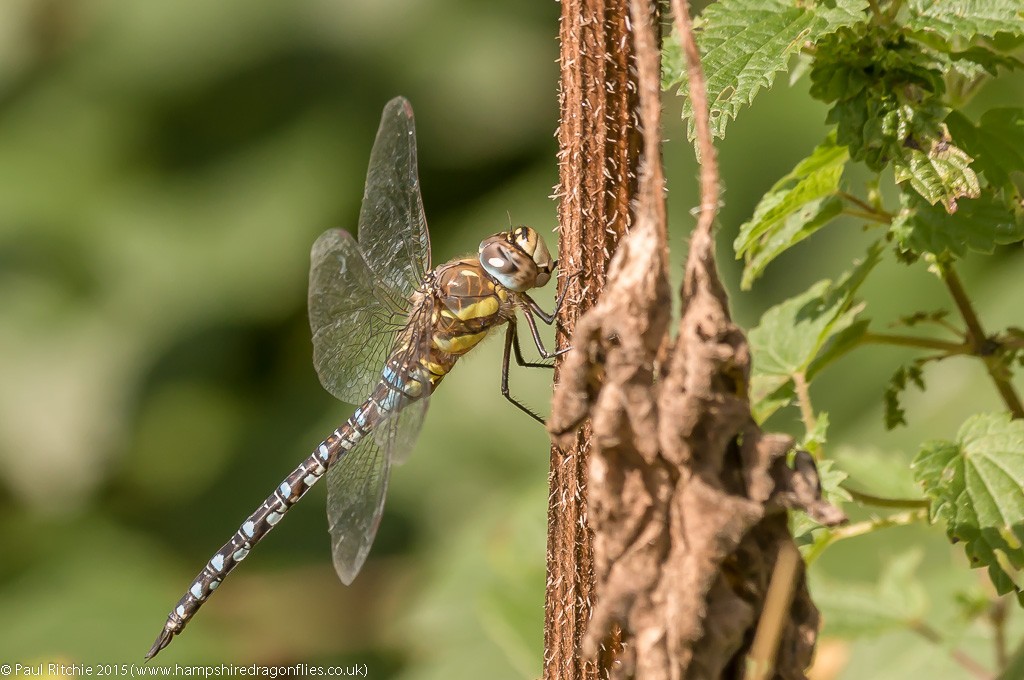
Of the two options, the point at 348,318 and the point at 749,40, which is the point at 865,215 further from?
the point at 348,318

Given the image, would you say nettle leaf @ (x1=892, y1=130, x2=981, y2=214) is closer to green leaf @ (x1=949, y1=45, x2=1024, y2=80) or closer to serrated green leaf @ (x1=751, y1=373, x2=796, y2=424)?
green leaf @ (x1=949, y1=45, x2=1024, y2=80)

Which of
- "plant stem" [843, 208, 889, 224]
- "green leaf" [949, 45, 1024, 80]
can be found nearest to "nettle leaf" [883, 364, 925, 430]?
"plant stem" [843, 208, 889, 224]

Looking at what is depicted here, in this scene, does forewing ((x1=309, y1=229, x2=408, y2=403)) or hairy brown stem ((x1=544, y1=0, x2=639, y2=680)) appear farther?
forewing ((x1=309, y1=229, x2=408, y2=403))

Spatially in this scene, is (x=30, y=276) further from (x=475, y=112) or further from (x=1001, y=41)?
(x=1001, y=41)

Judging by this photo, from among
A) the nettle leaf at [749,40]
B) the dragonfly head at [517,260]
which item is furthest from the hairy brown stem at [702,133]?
the dragonfly head at [517,260]

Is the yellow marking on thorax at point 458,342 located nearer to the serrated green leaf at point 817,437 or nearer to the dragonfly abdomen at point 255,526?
the dragonfly abdomen at point 255,526

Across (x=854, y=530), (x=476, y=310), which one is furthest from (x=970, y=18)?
(x=476, y=310)
